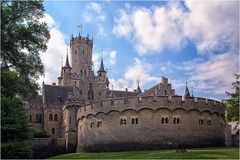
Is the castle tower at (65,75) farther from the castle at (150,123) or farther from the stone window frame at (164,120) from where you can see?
the stone window frame at (164,120)

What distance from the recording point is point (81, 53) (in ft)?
308

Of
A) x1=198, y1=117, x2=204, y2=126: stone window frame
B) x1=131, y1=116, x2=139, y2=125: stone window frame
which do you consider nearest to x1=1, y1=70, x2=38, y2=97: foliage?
x1=131, y1=116, x2=139, y2=125: stone window frame

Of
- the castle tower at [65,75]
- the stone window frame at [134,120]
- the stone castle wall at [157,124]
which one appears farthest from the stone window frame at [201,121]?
the castle tower at [65,75]

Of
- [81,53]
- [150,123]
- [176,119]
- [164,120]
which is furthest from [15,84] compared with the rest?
A: [81,53]

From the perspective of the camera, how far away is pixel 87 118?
157 feet

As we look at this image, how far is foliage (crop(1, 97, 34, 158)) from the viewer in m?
23.8

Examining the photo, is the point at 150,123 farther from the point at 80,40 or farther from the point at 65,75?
the point at 80,40

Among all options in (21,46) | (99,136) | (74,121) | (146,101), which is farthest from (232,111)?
(74,121)

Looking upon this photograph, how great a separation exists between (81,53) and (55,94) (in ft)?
91.8

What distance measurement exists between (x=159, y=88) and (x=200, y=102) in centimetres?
1724

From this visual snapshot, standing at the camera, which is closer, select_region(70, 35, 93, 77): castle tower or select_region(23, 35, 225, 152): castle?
select_region(23, 35, 225, 152): castle

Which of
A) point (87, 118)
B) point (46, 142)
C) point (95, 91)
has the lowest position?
point (46, 142)

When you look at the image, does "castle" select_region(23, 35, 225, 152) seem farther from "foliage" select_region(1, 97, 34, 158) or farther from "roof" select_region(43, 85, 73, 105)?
"foliage" select_region(1, 97, 34, 158)

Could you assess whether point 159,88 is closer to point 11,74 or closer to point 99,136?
point 99,136
